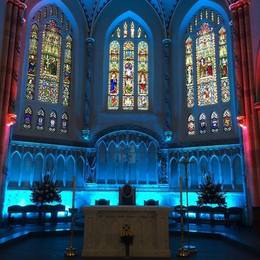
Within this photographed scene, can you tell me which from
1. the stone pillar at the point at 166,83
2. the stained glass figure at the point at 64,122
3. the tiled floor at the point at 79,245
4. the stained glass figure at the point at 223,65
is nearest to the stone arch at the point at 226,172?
the stained glass figure at the point at 223,65

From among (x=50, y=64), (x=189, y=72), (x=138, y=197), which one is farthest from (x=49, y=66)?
(x=138, y=197)

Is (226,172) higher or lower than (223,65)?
lower

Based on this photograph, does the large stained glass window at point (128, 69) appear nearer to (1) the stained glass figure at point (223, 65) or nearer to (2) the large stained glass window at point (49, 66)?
(2) the large stained glass window at point (49, 66)

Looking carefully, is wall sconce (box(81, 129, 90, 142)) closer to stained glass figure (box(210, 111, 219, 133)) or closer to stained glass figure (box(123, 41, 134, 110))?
stained glass figure (box(123, 41, 134, 110))

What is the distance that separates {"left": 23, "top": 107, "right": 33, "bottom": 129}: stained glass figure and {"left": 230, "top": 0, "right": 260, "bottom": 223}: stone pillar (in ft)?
37.7

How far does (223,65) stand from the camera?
19.7m

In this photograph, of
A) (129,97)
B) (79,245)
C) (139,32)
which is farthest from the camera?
(139,32)

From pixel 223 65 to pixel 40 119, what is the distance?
11.4 metres

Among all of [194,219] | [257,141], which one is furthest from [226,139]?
[194,219]

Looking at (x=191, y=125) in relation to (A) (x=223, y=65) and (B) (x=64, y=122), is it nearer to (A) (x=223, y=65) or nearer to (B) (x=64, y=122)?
(A) (x=223, y=65)

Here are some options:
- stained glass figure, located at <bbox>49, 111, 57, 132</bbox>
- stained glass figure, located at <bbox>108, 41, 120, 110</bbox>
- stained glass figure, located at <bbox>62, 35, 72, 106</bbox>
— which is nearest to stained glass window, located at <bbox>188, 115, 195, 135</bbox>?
stained glass figure, located at <bbox>108, 41, 120, 110</bbox>

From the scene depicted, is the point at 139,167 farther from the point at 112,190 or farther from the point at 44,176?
the point at 44,176

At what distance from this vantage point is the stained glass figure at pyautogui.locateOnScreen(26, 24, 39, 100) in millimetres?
19109

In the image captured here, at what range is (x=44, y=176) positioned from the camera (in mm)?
17609
